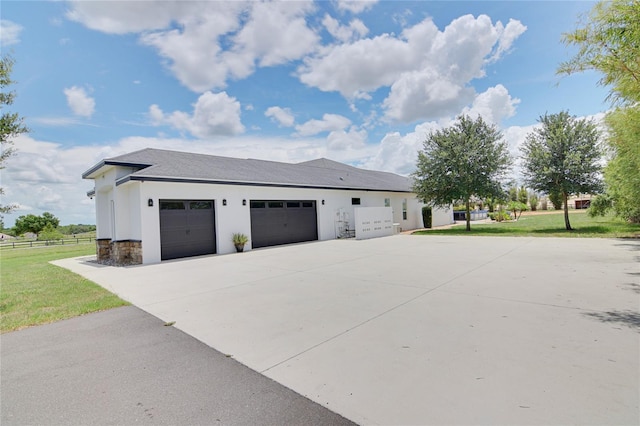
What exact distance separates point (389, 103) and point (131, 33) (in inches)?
564

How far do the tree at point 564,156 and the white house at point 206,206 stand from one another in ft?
27.8

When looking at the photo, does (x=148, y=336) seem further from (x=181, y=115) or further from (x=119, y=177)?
(x=181, y=115)

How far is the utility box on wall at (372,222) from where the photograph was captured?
17.5 m

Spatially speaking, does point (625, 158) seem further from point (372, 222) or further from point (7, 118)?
point (7, 118)

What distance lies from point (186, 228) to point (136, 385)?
34.2 ft

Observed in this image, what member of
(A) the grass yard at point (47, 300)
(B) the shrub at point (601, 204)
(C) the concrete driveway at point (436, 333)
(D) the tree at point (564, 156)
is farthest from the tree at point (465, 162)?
(A) the grass yard at point (47, 300)

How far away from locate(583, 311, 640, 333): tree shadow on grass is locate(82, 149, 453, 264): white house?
482 inches

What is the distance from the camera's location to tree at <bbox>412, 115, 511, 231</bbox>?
18.7 metres

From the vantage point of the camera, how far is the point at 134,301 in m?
6.16

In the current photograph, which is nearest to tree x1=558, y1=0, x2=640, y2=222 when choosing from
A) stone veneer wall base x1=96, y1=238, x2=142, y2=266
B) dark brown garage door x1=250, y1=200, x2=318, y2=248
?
dark brown garage door x1=250, y1=200, x2=318, y2=248

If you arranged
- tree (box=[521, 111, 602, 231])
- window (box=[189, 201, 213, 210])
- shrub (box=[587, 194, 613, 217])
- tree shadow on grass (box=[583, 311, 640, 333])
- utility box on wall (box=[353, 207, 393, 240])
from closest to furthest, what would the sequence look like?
tree shadow on grass (box=[583, 311, 640, 333]) → window (box=[189, 201, 213, 210]) → tree (box=[521, 111, 602, 231]) → shrub (box=[587, 194, 613, 217]) → utility box on wall (box=[353, 207, 393, 240])

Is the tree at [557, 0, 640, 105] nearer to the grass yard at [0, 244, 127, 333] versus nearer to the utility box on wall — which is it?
the grass yard at [0, 244, 127, 333]

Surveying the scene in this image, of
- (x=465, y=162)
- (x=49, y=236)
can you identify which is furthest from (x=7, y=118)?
(x=49, y=236)

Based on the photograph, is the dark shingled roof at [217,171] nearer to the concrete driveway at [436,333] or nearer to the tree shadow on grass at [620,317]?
the concrete driveway at [436,333]
